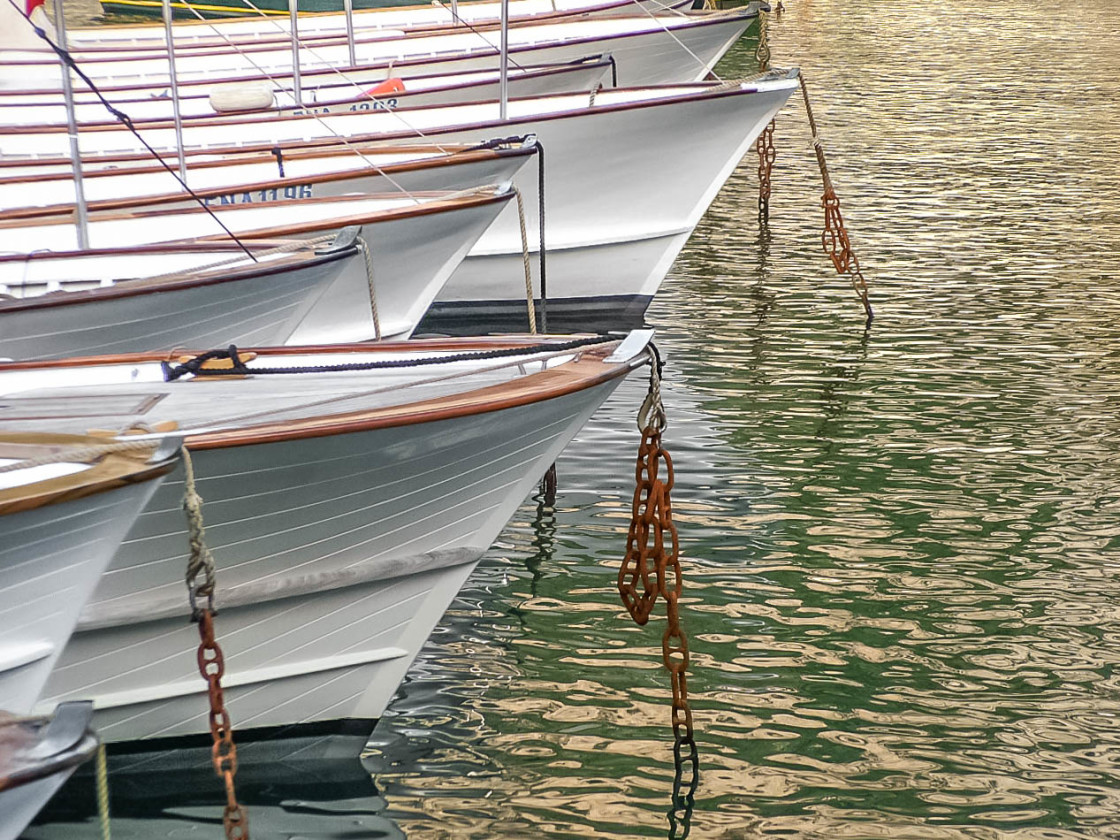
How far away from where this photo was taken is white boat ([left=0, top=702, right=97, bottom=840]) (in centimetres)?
302

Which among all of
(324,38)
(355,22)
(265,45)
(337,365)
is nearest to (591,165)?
(324,38)

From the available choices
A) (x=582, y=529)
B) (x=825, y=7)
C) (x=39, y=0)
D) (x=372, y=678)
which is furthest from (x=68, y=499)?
(x=825, y=7)

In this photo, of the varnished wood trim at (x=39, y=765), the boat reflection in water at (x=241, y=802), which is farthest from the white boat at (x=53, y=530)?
the varnished wood trim at (x=39, y=765)

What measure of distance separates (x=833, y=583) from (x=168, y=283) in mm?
3392

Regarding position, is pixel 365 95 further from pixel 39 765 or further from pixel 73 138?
pixel 39 765

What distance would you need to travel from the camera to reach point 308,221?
28.1 ft

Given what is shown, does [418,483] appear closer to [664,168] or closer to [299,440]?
[299,440]

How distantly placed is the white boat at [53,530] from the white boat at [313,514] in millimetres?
469

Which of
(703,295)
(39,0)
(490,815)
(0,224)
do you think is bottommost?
(490,815)

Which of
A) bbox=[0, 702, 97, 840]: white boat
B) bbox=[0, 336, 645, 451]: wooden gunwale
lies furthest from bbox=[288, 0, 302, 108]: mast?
bbox=[0, 702, 97, 840]: white boat

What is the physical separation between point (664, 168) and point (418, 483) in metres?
6.65

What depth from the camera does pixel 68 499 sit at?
399cm

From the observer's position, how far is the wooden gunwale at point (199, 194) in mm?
8555

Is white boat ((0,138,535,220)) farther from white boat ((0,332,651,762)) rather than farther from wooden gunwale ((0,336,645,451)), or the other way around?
wooden gunwale ((0,336,645,451))
